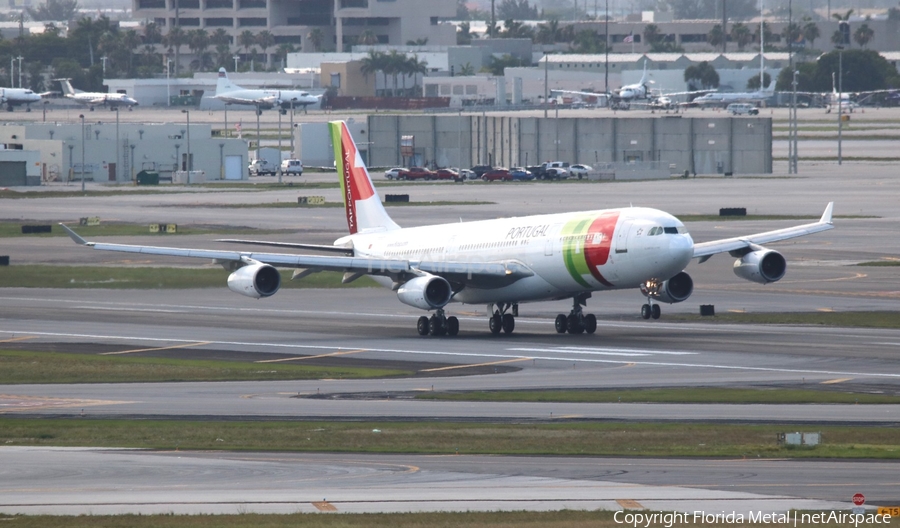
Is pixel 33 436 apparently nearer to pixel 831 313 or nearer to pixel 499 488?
pixel 499 488

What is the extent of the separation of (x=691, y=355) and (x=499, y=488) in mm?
23892

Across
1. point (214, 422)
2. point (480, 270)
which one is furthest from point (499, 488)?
point (480, 270)

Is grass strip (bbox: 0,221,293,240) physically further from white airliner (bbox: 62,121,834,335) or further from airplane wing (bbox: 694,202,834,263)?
airplane wing (bbox: 694,202,834,263)

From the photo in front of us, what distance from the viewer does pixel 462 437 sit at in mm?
33438

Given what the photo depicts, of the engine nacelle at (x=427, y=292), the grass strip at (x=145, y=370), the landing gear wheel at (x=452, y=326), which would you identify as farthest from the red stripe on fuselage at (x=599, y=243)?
the grass strip at (x=145, y=370)

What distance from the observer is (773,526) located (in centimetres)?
2312

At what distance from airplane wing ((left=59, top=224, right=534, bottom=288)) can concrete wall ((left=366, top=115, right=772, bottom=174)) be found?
113 m

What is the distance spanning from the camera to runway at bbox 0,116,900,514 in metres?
26.7

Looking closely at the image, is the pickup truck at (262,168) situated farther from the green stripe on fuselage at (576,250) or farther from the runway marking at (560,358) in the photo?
the green stripe on fuselage at (576,250)

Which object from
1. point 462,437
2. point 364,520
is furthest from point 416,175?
point 364,520

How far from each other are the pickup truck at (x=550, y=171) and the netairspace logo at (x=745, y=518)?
142 metres

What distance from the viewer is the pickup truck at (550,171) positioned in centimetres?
16588

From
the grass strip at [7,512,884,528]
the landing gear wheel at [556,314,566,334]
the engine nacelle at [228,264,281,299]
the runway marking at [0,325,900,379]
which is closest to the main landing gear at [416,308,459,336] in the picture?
the landing gear wheel at [556,314,566,334]

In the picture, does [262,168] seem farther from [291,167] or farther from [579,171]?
[579,171]
